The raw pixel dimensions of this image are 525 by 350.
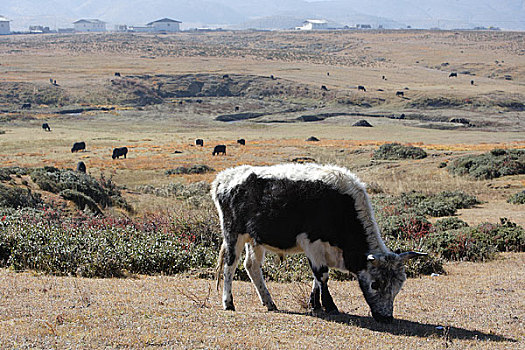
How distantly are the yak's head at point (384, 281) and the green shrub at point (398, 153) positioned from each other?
112ft

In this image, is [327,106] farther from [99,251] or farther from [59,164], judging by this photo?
[99,251]

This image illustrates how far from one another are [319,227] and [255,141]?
53.7 meters

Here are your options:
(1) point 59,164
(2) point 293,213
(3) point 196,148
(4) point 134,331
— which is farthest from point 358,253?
(3) point 196,148

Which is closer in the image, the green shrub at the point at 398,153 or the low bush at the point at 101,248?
the low bush at the point at 101,248

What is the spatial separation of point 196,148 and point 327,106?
5229 centimetres

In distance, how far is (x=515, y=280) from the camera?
10.3 meters

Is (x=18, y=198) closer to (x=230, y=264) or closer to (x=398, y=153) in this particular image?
(x=230, y=264)

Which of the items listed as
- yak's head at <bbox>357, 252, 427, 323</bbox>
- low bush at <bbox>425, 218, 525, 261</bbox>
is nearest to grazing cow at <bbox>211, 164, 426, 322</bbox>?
yak's head at <bbox>357, 252, 427, 323</bbox>

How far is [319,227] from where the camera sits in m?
7.84

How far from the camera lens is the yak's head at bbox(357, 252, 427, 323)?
7.56 m

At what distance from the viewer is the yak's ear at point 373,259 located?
7.47 metres

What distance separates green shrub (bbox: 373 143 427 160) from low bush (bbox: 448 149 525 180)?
8.49 m

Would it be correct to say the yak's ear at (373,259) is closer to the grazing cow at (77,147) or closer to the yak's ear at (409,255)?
the yak's ear at (409,255)

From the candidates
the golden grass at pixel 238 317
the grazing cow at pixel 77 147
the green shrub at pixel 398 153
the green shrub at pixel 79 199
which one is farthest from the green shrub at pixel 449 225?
the grazing cow at pixel 77 147
